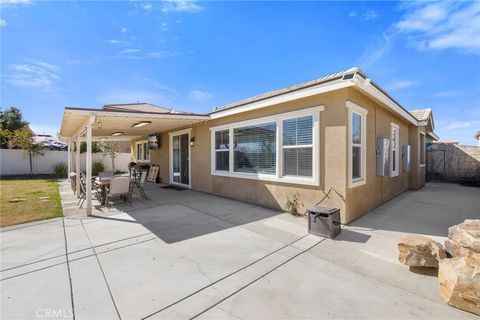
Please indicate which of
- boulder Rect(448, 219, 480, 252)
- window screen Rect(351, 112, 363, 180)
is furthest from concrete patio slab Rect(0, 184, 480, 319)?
window screen Rect(351, 112, 363, 180)

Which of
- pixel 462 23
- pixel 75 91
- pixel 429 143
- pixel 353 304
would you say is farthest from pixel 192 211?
pixel 429 143

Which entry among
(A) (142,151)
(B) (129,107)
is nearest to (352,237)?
(B) (129,107)

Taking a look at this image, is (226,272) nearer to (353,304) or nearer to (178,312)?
A: (178,312)

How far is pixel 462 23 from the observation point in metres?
6.70

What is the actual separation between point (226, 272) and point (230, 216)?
2.89 m

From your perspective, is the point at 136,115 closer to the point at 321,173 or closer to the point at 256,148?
the point at 256,148

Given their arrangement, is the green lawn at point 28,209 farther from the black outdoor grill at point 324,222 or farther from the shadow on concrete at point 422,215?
the shadow on concrete at point 422,215

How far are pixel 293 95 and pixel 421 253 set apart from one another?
13.7 ft

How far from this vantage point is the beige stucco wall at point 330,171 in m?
5.32

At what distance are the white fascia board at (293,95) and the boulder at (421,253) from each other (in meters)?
3.21

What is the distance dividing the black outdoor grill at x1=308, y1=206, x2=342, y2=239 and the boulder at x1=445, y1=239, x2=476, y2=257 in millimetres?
1700

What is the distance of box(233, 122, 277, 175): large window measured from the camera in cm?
689

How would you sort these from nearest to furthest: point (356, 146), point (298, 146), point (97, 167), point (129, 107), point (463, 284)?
point (463, 284)
point (356, 146)
point (298, 146)
point (129, 107)
point (97, 167)

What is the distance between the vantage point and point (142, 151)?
1664 centimetres
